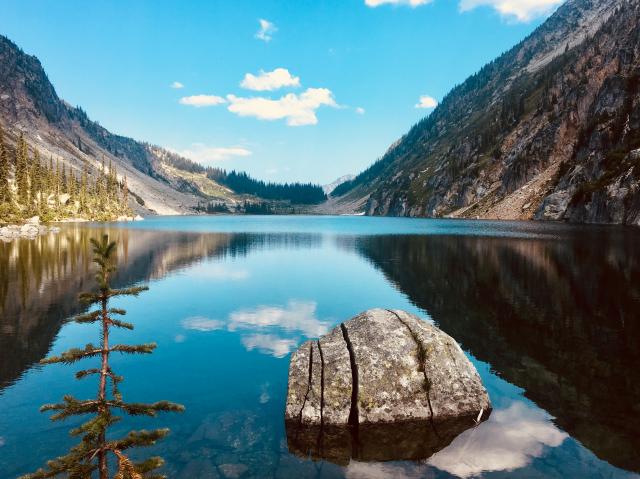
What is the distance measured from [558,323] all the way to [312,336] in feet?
49.5

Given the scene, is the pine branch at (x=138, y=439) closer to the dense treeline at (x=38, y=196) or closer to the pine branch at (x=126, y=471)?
the pine branch at (x=126, y=471)

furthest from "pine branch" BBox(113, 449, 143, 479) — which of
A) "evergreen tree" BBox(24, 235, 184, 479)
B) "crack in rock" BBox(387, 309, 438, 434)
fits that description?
"crack in rock" BBox(387, 309, 438, 434)

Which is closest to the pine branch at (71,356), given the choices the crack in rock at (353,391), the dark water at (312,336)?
the dark water at (312,336)

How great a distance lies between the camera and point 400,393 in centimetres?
1427

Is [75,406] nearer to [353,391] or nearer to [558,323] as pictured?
[353,391]

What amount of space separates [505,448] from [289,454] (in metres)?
6.63

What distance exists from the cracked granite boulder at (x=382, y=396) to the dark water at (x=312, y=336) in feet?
2.00

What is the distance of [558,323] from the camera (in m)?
25.1

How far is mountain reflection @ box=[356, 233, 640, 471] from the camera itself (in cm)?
1461

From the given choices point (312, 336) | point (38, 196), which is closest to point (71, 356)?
A: point (312, 336)

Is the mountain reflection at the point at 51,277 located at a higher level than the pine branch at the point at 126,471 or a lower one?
lower

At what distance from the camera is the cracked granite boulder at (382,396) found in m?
12.8

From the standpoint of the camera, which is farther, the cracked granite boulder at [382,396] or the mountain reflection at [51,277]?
the mountain reflection at [51,277]

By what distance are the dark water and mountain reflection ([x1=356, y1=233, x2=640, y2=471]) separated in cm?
10
